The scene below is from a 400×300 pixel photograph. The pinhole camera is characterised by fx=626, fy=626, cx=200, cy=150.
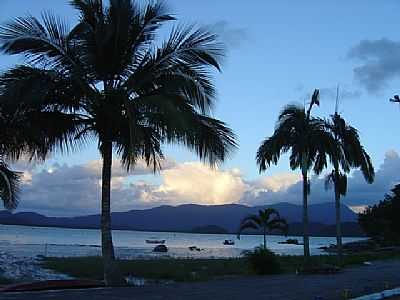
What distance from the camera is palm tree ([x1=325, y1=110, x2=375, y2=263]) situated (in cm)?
3130

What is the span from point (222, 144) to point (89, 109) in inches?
147

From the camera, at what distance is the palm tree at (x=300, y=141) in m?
29.0

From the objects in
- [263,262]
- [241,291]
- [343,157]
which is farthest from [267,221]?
[241,291]

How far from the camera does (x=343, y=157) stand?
31984 millimetres

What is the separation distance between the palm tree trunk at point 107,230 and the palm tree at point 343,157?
1592cm

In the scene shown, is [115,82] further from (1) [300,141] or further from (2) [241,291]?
(1) [300,141]

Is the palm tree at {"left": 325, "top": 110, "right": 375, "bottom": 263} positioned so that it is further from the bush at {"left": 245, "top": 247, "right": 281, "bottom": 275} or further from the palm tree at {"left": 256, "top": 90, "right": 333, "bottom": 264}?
the bush at {"left": 245, "top": 247, "right": 281, "bottom": 275}

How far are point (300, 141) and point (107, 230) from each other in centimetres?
1427

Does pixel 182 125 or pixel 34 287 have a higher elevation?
pixel 182 125

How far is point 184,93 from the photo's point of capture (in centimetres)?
1675

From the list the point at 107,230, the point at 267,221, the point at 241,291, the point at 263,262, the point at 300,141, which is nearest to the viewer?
the point at 241,291

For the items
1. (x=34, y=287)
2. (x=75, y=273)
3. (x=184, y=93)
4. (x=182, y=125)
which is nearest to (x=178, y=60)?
(x=184, y=93)

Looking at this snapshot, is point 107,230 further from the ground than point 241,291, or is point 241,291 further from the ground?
point 107,230

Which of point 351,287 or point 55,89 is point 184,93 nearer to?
point 55,89
